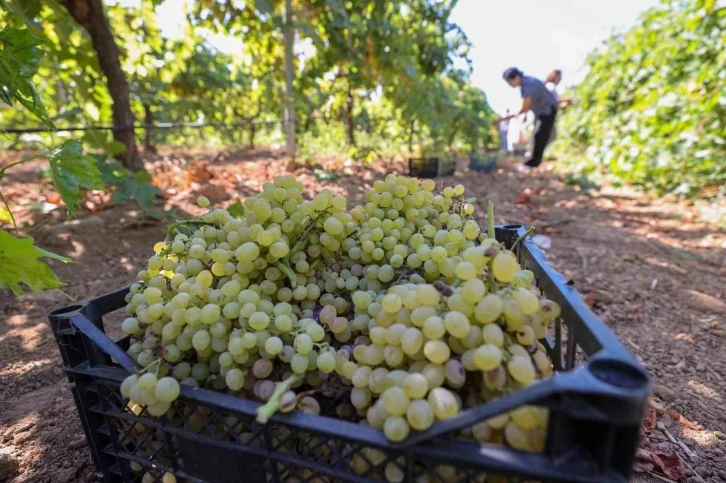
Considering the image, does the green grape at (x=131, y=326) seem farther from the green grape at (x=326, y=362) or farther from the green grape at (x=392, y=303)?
the green grape at (x=392, y=303)

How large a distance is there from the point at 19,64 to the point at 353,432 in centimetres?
138

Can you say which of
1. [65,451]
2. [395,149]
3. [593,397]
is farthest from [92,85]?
[395,149]

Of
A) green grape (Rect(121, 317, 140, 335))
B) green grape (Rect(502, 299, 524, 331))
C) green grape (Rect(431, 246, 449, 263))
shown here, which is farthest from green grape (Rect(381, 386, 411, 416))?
green grape (Rect(121, 317, 140, 335))

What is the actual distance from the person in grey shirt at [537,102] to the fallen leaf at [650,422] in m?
5.86

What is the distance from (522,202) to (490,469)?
191 inches

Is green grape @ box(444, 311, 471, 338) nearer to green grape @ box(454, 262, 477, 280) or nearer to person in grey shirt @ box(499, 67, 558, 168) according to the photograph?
green grape @ box(454, 262, 477, 280)

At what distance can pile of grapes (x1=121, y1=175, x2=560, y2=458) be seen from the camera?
64 centimetres

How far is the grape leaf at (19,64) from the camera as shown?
1150 millimetres

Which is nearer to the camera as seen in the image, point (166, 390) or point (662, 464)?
point (166, 390)

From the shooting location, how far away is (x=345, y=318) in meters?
0.89

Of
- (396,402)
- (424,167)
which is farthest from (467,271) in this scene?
(424,167)

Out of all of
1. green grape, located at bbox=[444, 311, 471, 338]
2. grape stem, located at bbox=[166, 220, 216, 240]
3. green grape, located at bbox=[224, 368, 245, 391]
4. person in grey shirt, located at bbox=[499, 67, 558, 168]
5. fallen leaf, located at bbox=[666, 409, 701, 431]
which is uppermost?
person in grey shirt, located at bbox=[499, 67, 558, 168]

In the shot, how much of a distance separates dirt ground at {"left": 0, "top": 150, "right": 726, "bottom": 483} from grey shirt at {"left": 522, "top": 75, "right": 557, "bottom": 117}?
1463 mm

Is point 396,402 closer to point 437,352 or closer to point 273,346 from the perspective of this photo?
point 437,352
